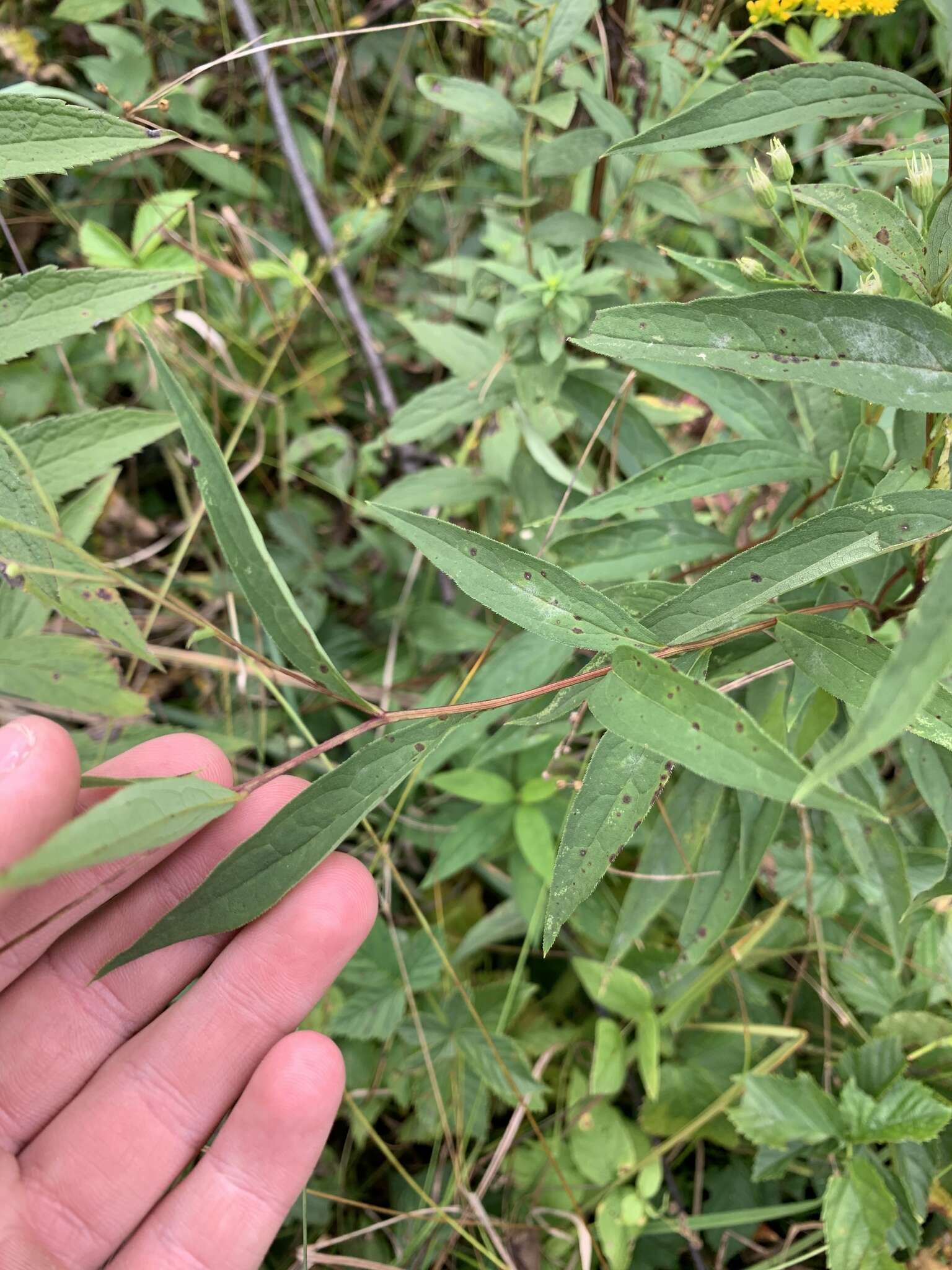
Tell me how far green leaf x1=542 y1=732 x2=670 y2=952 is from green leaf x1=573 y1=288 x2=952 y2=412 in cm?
41

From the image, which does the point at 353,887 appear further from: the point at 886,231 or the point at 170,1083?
the point at 886,231

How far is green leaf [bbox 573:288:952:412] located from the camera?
2.60 feet

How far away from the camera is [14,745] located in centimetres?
102

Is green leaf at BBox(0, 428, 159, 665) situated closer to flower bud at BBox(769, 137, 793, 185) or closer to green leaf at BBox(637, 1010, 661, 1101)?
flower bud at BBox(769, 137, 793, 185)

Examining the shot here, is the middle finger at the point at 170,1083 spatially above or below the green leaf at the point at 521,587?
below

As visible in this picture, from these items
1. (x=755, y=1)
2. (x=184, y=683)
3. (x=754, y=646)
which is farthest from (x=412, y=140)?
(x=754, y=646)

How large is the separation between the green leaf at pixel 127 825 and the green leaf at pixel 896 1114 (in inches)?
53.6

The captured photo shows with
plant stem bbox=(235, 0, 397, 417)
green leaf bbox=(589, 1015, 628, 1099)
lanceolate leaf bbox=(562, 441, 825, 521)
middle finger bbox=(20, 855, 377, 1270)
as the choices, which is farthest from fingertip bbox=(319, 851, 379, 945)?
plant stem bbox=(235, 0, 397, 417)

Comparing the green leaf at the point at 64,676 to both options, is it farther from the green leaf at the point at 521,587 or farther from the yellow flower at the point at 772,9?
the yellow flower at the point at 772,9

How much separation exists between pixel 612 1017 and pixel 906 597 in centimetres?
112

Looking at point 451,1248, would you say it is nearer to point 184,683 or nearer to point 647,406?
point 184,683

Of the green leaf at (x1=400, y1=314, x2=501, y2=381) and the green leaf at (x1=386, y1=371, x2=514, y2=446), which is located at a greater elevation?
the green leaf at (x1=400, y1=314, x2=501, y2=381)

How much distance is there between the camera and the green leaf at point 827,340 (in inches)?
31.2

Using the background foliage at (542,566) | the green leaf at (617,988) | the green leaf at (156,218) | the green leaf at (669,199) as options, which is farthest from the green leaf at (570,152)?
the green leaf at (617,988)
